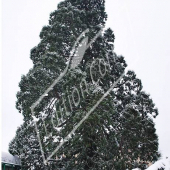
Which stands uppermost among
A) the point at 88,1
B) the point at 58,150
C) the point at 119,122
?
the point at 88,1

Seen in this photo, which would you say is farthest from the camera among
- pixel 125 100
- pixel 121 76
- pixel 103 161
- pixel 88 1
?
pixel 88 1

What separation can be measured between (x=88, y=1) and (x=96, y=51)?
146 inches

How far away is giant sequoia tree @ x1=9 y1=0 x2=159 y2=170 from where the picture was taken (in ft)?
32.0

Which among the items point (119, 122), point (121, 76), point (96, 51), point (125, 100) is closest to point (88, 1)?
point (96, 51)

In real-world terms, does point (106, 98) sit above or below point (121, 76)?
below

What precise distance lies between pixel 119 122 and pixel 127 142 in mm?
1053

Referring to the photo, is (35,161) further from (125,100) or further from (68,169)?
(125,100)

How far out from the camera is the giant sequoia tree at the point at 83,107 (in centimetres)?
977

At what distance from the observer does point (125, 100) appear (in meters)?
12.7

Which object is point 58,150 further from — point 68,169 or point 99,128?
point 99,128

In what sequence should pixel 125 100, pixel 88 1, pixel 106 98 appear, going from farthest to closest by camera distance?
pixel 88 1 → pixel 125 100 → pixel 106 98

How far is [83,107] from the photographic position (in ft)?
33.0

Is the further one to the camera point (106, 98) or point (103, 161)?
point (106, 98)

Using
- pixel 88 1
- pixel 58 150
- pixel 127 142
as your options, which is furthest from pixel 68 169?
pixel 88 1
